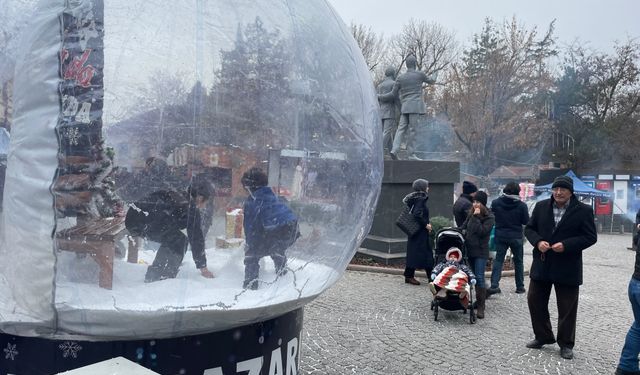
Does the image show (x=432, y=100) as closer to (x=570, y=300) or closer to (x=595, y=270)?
(x=595, y=270)

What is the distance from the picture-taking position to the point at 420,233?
8445 millimetres

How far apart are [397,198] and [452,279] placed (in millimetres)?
4477

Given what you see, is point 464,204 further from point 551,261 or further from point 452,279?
point 551,261

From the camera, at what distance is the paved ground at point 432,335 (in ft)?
16.4

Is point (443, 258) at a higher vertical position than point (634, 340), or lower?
higher

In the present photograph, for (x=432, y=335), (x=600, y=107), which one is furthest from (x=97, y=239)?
(x=600, y=107)

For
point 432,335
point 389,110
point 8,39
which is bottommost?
point 432,335

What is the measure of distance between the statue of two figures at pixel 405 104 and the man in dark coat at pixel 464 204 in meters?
3.93

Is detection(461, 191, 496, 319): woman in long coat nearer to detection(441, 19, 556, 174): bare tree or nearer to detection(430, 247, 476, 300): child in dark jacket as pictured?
detection(430, 247, 476, 300): child in dark jacket

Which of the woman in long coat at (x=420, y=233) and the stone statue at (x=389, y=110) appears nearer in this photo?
the woman in long coat at (x=420, y=233)

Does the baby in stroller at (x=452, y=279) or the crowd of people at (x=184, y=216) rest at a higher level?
the crowd of people at (x=184, y=216)

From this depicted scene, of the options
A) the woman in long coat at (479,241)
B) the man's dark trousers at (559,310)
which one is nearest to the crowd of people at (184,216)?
the man's dark trousers at (559,310)

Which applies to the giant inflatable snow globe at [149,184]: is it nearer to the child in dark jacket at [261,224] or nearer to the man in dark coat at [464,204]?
the child in dark jacket at [261,224]

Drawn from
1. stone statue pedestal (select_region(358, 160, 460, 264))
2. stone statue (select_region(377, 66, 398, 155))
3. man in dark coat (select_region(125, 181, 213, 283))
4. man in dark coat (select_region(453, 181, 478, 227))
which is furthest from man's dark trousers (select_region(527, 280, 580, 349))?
stone statue (select_region(377, 66, 398, 155))
